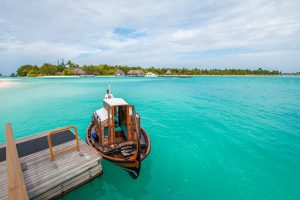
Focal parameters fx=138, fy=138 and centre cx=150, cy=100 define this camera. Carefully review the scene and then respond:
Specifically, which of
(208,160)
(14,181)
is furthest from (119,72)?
(14,181)

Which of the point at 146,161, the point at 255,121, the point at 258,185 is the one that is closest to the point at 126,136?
the point at 146,161

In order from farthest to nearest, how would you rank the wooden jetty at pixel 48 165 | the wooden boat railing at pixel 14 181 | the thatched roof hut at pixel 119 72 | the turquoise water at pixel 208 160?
the thatched roof hut at pixel 119 72 → the turquoise water at pixel 208 160 → the wooden jetty at pixel 48 165 → the wooden boat railing at pixel 14 181

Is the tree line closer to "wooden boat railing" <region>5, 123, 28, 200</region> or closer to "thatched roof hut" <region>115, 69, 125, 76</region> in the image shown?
"thatched roof hut" <region>115, 69, 125, 76</region>

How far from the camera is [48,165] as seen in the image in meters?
6.02

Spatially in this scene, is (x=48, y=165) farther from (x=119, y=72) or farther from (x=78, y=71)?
(x=119, y=72)

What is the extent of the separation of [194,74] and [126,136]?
6714 inches

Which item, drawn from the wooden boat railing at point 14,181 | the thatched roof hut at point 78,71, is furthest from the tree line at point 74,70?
the wooden boat railing at point 14,181

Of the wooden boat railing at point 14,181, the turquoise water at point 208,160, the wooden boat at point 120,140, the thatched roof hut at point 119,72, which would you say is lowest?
the turquoise water at point 208,160

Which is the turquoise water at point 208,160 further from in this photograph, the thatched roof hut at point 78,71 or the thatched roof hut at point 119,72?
the thatched roof hut at point 119,72

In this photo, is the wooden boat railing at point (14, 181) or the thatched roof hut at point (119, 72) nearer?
the wooden boat railing at point (14, 181)

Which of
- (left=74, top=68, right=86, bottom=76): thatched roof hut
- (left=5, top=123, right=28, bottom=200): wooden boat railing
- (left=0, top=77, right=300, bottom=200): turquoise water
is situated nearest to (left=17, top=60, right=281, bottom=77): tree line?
(left=74, top=68, right=86, bottom=76): thatched roof hut

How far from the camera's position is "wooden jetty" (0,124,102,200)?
4973mm

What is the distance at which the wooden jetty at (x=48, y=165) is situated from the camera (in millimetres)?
4973

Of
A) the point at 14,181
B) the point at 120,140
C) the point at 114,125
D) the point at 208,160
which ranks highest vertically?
the point at 14,181
